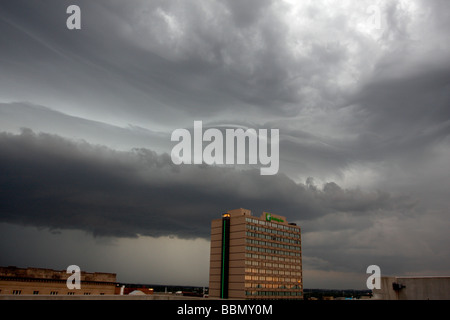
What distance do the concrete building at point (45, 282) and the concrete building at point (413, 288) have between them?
70829 millimetres

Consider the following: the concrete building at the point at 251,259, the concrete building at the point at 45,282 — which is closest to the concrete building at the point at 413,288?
the concrete building at the point at 45,282

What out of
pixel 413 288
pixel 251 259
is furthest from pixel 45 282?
pixel 251 259

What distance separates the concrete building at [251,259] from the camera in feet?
538

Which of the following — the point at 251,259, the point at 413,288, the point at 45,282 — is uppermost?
the point at 413,288

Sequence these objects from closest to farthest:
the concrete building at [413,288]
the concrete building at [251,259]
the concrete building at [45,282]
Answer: the concrete building at [413,288] < the concrete building at [45,282] < the concrete building at [251,259]

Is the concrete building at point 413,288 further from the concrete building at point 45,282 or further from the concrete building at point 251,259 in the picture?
the concrete building at point 251,259

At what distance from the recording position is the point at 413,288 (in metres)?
32.4

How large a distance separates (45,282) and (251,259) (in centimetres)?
11104

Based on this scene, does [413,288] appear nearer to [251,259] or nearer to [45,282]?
[45,282]

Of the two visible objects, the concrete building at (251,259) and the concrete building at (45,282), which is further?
the concrete building at (251,259)

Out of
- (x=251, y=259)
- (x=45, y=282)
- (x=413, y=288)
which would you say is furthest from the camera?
(x=251, y=259)
